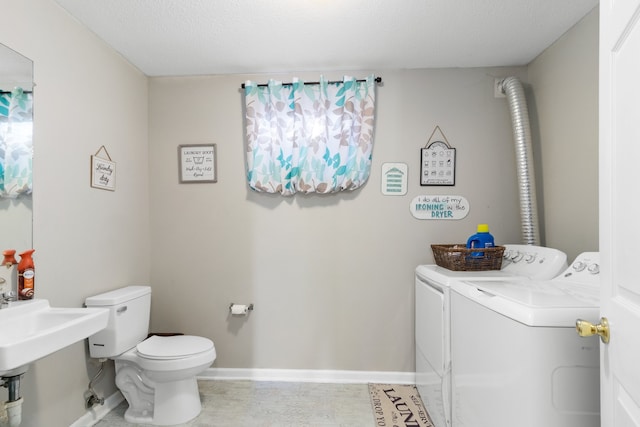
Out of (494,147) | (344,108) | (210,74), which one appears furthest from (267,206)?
(494,147)

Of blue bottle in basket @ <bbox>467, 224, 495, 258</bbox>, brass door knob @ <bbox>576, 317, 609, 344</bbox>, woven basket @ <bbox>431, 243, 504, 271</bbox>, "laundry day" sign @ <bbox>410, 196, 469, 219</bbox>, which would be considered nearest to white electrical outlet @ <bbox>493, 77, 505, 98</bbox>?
"laundry day" sign @ <bbox>410, 196, 469, 219</bbox>

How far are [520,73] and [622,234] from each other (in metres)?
2.22

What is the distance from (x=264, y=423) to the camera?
2.08 m

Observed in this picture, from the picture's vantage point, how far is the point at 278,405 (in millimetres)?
2264

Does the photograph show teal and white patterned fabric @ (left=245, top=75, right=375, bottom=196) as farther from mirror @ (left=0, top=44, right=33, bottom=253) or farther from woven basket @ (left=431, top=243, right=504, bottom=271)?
mirror @ (left=0, top=44, right=33, bottom=253)

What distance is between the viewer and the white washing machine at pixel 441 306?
5.95 ft

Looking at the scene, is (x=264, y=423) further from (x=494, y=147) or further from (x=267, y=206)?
(x=494, y=147)

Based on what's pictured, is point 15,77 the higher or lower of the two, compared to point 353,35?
lower

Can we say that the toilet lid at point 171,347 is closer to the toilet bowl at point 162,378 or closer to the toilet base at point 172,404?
the toilet bowl at point 162,378

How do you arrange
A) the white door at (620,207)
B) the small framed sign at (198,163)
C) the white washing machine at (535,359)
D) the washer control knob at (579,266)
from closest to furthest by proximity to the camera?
1. the white door at (620,207)
2. the white washing machine at (535,359)
3. the washer control knob at (579,266)
4. the small framed sign at (198,163)

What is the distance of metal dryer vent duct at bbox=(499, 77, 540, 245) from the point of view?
2271mm

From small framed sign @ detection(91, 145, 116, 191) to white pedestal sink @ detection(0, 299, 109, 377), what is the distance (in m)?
0.78

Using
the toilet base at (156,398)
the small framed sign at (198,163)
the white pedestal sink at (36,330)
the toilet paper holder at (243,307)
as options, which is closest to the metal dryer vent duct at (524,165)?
the toilet paper holder at (243,307)

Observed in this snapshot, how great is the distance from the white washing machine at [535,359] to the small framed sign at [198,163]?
6.81 ft
